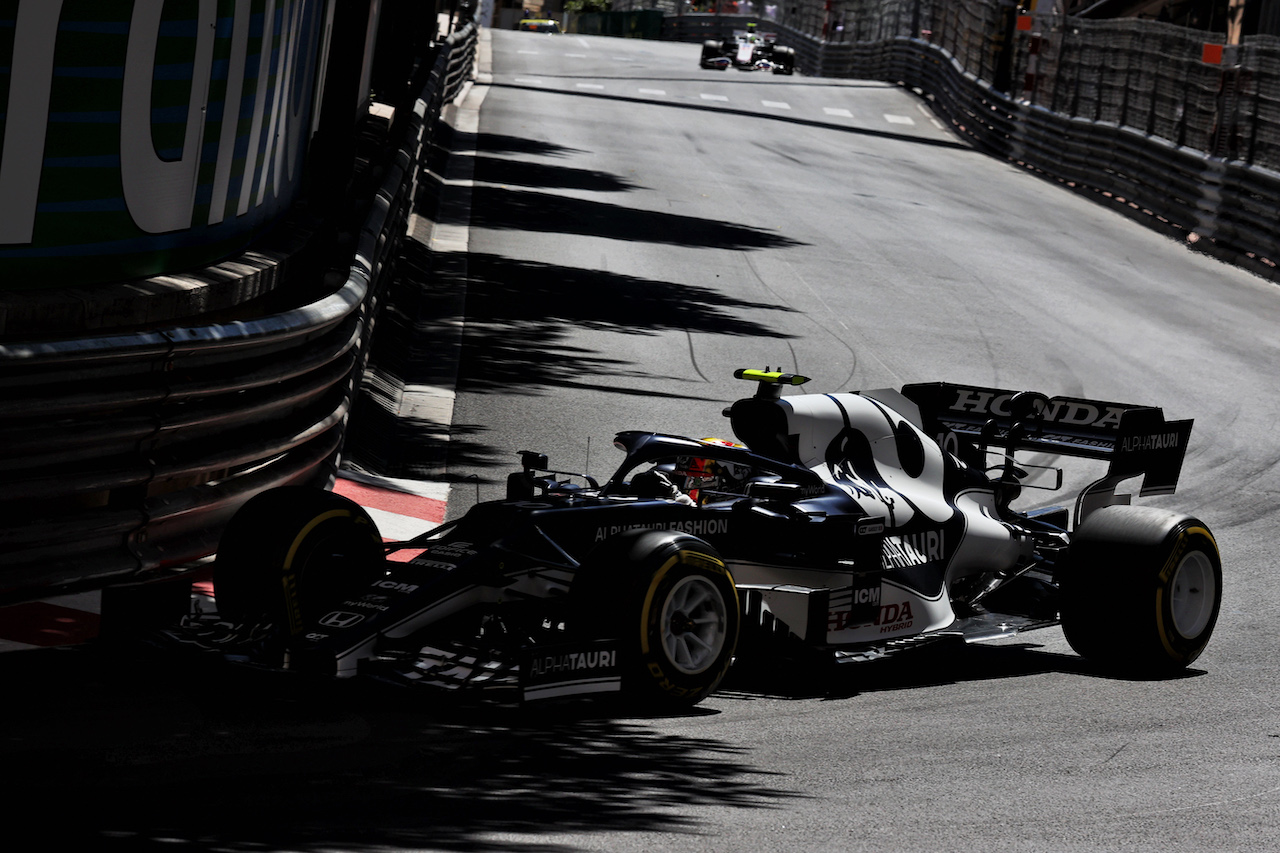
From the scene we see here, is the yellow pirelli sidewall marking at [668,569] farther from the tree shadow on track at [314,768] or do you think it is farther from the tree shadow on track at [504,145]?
the tree shadow on track at [504,145]

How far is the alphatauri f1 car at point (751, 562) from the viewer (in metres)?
6.03

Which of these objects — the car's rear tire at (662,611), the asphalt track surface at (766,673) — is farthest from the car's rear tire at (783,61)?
the car's rear tire at (662,611)

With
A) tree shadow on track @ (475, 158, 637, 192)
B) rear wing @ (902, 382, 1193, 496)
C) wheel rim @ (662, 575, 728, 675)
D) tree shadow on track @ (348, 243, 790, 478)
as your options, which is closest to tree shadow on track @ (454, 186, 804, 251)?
tree shadow on track @ (475, 158, 637, 192)


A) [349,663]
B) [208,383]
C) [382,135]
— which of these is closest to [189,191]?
[208,383]

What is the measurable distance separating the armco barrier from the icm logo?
3.50 ft

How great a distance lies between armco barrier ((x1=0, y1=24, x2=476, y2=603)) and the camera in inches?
243

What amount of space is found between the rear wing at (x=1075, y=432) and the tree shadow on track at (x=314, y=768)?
10.3ft

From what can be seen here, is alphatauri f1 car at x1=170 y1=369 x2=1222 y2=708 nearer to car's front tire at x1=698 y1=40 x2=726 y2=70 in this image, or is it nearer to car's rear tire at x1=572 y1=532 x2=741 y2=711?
car's rear tire at x1=572 y1=532 x2=741 y2=711

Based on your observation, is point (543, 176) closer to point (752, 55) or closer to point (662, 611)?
point (662, 611)

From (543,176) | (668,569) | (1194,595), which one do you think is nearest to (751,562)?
(668,569)

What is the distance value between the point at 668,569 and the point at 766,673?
1.37m

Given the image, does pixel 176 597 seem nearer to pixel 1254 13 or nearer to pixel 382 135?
pixel 382 135

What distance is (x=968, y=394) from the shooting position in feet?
29.2

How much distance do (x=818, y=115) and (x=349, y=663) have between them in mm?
37678
